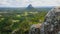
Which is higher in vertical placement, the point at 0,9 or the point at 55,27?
the point at 55,27

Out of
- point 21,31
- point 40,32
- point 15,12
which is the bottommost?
point 15,12

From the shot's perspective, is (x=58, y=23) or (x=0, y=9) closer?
(x=58, y=23)

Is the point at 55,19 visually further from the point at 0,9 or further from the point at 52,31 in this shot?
the point at 0,9

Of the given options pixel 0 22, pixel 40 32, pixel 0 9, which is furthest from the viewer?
pixel 0 9

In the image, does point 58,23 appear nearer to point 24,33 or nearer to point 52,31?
point 52,31

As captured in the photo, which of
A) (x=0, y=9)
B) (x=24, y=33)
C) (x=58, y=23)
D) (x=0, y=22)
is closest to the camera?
(x=58, y=23)

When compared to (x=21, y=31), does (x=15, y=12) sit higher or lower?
lower

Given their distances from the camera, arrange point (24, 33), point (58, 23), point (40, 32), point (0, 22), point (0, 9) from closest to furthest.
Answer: point (58, 23) < point (40, 32) < point (24, 33) < point (0, 22) < point (0, 9)

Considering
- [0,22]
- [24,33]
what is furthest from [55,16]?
[0,22]

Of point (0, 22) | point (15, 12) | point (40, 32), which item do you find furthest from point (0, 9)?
point (40, 32)
